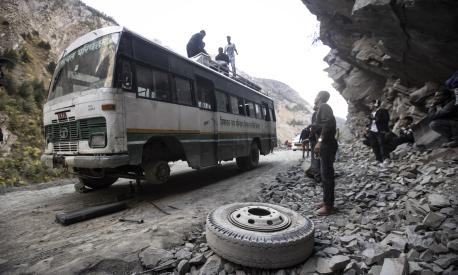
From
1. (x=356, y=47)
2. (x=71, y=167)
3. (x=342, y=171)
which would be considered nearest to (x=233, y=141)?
(x=342, y=171)

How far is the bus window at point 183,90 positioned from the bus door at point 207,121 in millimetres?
356

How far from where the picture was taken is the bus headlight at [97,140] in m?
4.04

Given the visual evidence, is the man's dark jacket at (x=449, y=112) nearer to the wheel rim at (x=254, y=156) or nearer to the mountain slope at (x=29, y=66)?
the wheel rim at (x=254, y=156)

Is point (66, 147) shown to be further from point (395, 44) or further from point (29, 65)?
point (29, 65)

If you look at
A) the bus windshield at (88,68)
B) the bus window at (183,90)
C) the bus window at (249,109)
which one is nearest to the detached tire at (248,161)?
the bus window at (249,109)

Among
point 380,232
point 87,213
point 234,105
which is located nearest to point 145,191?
point 87,213

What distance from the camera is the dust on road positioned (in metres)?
2.54

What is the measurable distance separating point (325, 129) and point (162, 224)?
308 cm

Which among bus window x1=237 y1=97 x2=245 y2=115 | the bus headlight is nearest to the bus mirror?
the bus headlight

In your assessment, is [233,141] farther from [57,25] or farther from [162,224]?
[57,25]

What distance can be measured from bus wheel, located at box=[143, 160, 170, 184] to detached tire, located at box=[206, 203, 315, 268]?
91.2 inches

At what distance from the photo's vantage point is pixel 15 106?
38.9 ft

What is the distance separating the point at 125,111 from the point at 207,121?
Result: 103 inches

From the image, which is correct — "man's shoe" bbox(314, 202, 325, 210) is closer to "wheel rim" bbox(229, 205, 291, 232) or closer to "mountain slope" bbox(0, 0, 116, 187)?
"wheel rim" bbox(229, 205, 291, 232)
